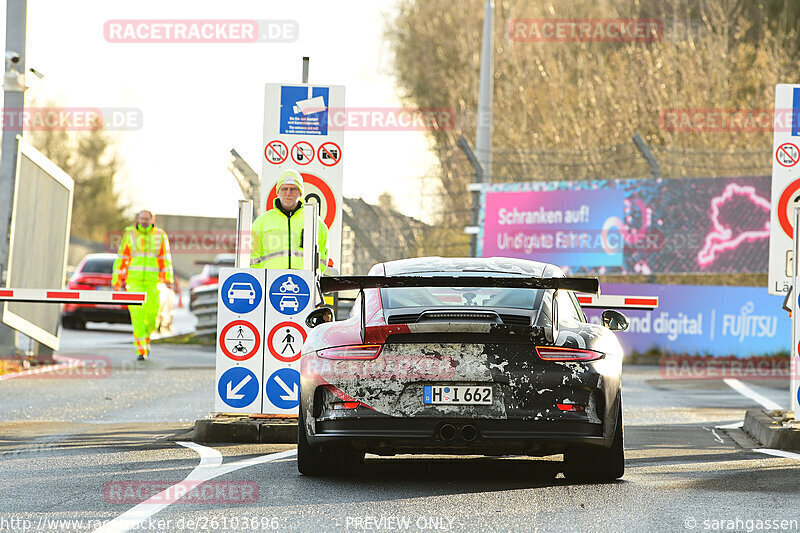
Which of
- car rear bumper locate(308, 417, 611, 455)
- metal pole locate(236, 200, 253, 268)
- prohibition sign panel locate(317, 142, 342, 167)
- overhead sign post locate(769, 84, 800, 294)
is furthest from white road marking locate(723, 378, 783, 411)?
car rear bumper locate(308, 417, 611, 455)

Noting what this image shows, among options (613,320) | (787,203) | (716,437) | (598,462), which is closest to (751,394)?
(787,203)

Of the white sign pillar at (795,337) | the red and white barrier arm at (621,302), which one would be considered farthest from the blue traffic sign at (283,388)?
the white sign pillar at (795,337)

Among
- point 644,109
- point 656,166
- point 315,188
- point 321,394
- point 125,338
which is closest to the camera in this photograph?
point 321,394

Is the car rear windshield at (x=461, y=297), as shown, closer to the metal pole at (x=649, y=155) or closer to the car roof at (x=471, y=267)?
the car roof at (x=471, y=267)

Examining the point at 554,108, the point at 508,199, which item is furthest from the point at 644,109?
the point at 508,199

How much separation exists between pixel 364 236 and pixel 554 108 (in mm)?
11122

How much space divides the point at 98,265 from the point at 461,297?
2384 centimetres

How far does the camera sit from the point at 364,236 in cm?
2362

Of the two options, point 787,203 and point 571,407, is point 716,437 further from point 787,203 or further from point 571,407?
point 571,407

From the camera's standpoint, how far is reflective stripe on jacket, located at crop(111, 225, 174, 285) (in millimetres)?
19172

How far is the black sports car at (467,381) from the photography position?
783cm

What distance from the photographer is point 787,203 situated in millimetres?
13133

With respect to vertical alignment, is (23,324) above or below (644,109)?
below

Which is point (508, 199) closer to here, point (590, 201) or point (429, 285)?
point (590, 201)
